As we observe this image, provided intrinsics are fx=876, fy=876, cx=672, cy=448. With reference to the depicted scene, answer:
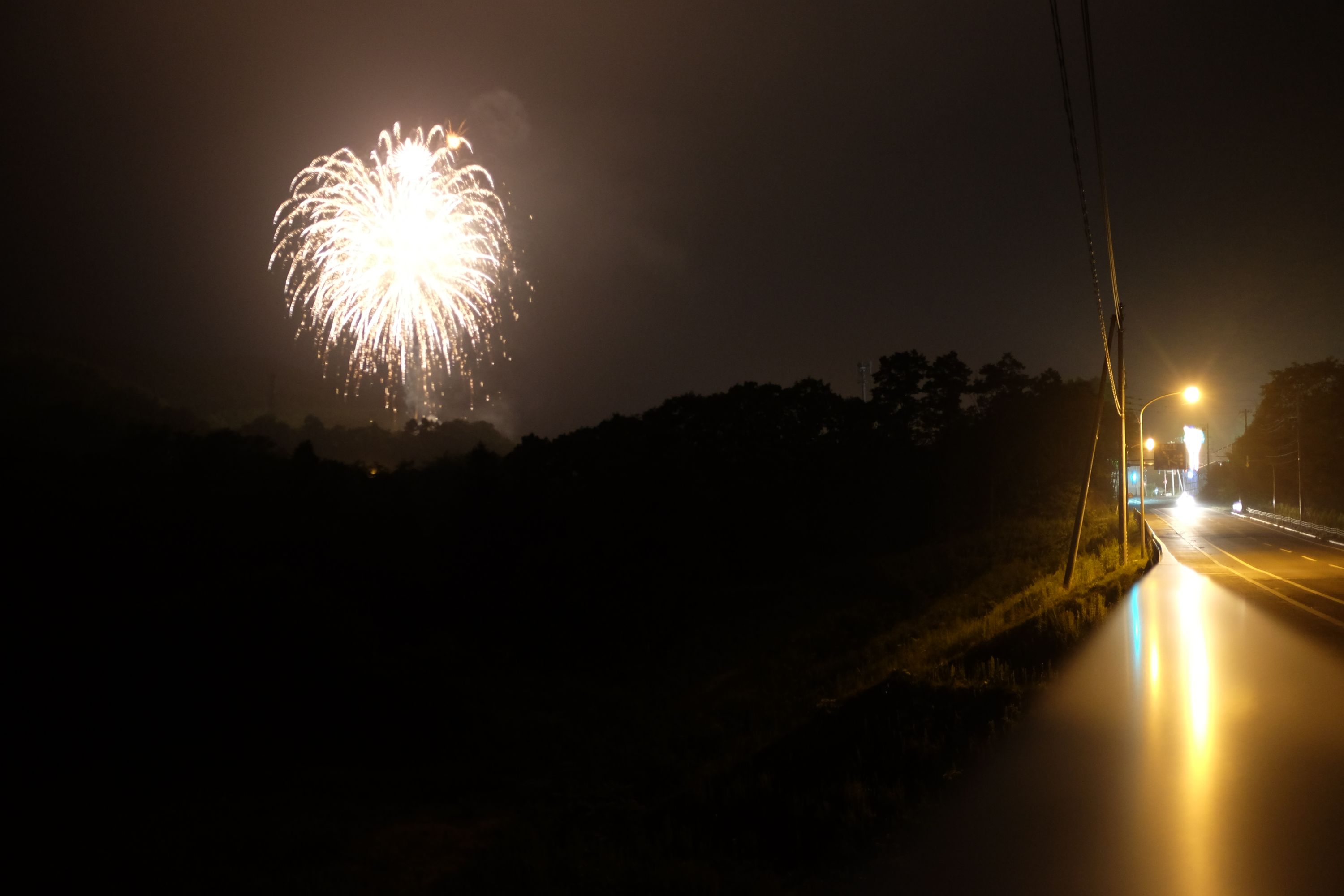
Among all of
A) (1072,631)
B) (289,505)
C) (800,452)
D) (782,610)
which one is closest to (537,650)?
(782,610)

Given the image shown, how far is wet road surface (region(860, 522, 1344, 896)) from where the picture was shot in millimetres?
5320

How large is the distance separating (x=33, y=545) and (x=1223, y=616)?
34212 millimetres

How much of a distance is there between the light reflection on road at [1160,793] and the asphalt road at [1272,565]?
17.0 ft

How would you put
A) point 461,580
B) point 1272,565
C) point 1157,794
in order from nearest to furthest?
point 1157,794 → point 1272,565 → point 461,580

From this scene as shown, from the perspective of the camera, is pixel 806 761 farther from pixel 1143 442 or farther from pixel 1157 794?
pixel 1143 442

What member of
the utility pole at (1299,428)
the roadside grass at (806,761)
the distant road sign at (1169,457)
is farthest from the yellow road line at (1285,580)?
the distant road sign at (1169,457)

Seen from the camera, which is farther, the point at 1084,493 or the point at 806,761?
the point at 1084,493

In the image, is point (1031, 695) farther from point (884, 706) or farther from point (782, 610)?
point (782, 610)

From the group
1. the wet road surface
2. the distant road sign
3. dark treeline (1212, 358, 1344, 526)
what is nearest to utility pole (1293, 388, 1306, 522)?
dark treeline (1212, 358, 1344, 526)

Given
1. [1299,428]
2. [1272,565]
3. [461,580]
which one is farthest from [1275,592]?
[1299,428]

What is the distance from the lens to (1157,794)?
6.67 meters

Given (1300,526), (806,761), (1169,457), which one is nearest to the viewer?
(806,761)

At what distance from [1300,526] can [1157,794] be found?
5660 cm

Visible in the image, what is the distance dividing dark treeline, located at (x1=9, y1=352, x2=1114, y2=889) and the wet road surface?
5.13 meters
